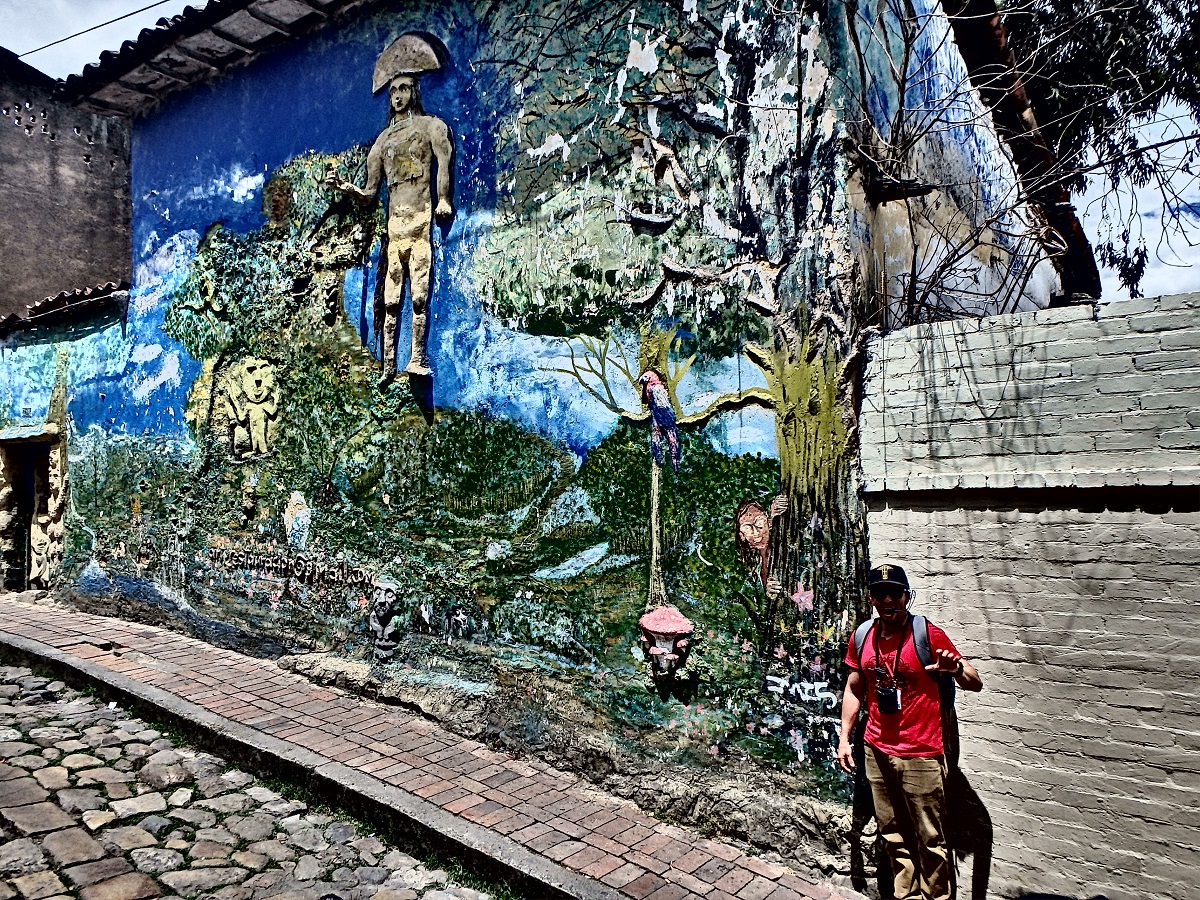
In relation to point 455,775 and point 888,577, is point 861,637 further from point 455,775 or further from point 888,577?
point 455,775

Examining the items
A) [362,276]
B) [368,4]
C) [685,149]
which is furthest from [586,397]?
[368,4]

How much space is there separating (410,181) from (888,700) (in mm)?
5105

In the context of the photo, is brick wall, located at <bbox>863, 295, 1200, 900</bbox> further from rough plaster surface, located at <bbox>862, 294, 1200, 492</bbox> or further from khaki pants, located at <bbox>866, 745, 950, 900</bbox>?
khaki pants, located at <bbox>866, 745, 950, 900</bbox>

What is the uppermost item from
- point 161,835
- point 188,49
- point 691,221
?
point 188,49

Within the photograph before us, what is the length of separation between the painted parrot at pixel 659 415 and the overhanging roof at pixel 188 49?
4.44 m

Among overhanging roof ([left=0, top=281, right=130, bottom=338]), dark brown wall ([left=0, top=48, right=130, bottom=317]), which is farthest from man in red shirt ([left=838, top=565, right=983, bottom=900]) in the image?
dark brown wall ([left=0, top=48, right=130, bottom=317])

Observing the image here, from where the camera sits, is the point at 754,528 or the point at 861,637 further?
the point at 754,528

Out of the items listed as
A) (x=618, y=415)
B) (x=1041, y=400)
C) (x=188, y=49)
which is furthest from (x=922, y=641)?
(x=188, y=49)

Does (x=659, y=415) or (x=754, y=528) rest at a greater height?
(x=659, y=415)

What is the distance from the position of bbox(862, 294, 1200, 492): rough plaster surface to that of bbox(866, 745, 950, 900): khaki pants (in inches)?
53.0

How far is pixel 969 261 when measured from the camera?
23.4ft

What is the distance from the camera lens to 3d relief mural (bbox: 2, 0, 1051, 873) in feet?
15.1

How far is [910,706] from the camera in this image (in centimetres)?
388

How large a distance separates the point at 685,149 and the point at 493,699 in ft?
12.8
